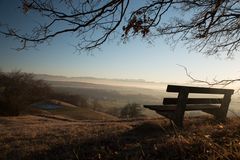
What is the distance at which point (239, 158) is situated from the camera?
2.53 meters

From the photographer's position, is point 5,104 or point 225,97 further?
point 5,104

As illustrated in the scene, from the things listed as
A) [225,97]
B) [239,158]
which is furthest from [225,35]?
[239,158]

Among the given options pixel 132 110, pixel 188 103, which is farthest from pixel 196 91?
pixel 132 110

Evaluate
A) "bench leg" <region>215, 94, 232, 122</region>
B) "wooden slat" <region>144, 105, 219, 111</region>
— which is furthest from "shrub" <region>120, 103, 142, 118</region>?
"wooden slat" <region>144, 105, 219, 111</region>

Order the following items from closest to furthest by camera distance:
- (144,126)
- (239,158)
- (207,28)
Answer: (239,158) < (144,126) < (207,28)

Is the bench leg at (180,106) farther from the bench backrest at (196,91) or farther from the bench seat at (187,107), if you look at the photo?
the bench seat at (187,107)

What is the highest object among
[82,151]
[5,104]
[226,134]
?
[226,134]

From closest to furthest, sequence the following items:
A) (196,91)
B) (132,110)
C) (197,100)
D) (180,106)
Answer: (180,106), (196,91), (197,100), (132,110)

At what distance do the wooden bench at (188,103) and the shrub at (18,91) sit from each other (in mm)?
24437

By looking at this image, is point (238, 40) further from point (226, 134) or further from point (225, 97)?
point (226, 134)

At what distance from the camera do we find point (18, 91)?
40.3 m

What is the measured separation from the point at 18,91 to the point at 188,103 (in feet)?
119

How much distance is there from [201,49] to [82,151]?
242 inches

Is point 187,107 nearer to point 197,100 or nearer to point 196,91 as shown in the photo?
point 197,100
